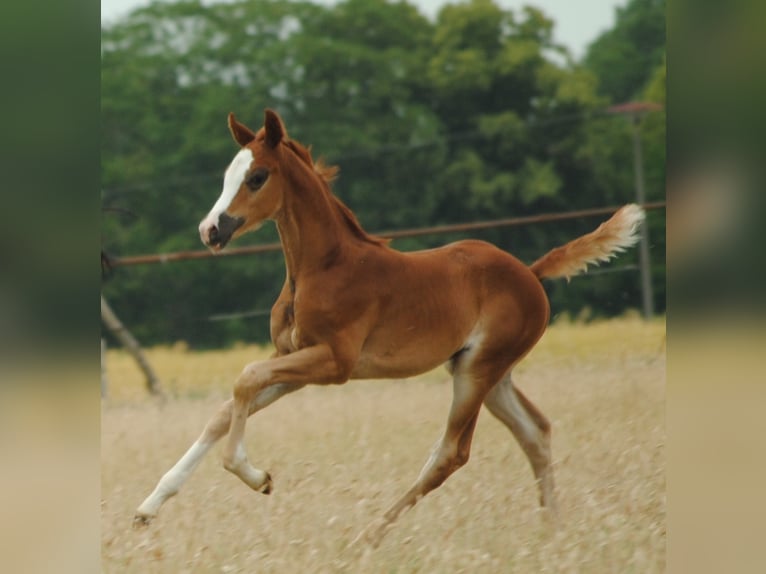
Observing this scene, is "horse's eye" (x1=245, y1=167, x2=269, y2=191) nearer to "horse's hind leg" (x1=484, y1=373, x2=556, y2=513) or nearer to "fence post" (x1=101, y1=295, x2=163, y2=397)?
"horse's hind leg" (x1=484, y1=373, x2=556, y2=513)

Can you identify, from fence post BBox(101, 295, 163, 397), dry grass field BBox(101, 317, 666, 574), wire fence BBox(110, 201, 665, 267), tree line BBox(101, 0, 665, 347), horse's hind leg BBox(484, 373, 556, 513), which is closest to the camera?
dry grass field BBox(101, 317, 666, 574)

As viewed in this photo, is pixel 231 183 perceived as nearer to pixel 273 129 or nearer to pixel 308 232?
pixel 273 129

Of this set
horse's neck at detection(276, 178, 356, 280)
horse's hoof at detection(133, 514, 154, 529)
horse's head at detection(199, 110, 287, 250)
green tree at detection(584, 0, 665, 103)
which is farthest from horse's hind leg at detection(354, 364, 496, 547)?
green tree at detection(584, 0, 665, 103)

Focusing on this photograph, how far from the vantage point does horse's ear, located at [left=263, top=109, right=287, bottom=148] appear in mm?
4551

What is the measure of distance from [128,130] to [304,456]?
7.40ft

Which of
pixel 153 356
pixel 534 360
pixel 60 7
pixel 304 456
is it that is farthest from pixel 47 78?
pixel 153 356

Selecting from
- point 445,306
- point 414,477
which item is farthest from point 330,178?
point 414,477

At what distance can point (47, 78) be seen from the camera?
12.3 feet

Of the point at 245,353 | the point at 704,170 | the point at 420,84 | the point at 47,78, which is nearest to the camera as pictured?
the point at 47,78

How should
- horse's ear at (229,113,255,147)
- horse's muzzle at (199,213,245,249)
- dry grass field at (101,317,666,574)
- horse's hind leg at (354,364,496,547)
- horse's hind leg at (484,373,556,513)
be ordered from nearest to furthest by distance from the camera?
horse's muzzle at (199,213,245,249), horse's ear at (229,113,255,147), dry grass field at (101,317,666,574), horse's hind leg at (354,364,496,547), horse's hind leg at (484,373,556,513)

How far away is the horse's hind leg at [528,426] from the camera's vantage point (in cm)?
501

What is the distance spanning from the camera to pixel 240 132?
4.66m

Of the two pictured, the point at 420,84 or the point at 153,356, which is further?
the point at 153,356

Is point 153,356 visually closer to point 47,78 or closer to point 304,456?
point 304,456
